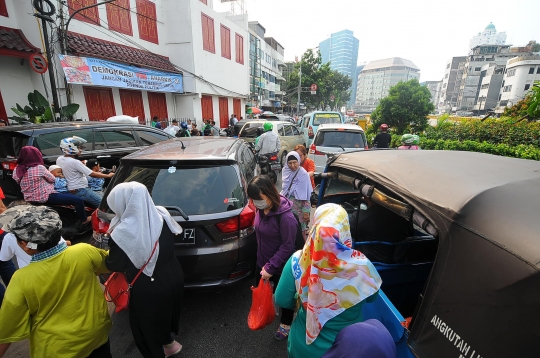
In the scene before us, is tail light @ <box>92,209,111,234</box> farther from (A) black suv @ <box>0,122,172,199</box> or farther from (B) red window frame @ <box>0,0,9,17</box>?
(B) red window frame @ <box>0,0,9,17</box>

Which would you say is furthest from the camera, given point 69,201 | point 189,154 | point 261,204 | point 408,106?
point 408,106

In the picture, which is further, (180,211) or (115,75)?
(115,75)

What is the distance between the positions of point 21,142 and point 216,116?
15.0 meters

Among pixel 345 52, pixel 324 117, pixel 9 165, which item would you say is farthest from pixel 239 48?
pixel 345 52

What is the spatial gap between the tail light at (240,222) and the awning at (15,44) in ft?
33.1

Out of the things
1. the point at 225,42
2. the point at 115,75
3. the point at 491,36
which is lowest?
the point at 115,75

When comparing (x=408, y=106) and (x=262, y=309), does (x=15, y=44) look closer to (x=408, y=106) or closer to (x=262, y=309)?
(x=262, y=309)

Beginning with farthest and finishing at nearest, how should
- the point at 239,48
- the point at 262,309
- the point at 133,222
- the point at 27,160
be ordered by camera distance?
the point at 239,48
the point at 27,160
the point at 262,309
the point at 133,222

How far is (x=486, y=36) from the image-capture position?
11212cm

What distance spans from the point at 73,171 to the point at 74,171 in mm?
12

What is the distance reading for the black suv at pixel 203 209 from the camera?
7.88 feet

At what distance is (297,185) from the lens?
361 centimetres

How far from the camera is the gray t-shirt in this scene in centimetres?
375

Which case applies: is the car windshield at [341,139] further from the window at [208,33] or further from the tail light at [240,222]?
the window at [208,33]
